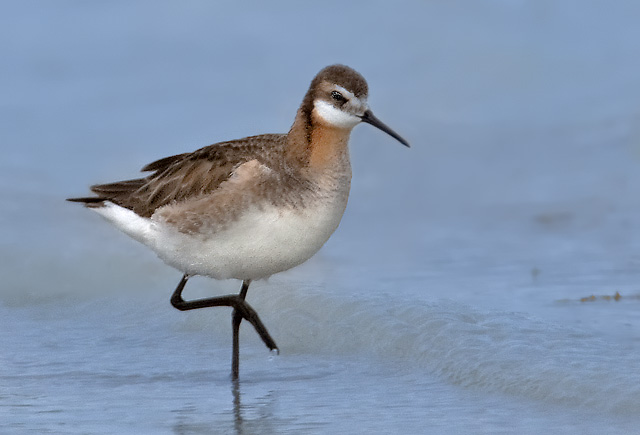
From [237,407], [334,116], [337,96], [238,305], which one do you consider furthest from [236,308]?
[337,96]

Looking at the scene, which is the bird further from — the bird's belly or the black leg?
the black leg

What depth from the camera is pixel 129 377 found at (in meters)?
10.4

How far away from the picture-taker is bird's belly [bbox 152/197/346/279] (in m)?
9.91

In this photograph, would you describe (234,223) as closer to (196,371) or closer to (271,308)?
(196,371)

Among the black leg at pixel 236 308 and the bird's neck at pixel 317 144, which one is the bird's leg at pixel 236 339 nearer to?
the black leg at pixel 236 308

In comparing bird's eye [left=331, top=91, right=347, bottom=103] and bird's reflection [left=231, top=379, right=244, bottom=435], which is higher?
bird's eye [left=331, top=91, right=347, bottom=103]

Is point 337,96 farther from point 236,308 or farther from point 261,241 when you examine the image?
point 236,308

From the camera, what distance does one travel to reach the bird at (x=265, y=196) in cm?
995

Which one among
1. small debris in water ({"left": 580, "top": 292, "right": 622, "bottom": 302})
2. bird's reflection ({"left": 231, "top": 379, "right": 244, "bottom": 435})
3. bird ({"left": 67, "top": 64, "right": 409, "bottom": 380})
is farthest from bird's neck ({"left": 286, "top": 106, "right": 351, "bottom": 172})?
small debris in water ({"left": 580, "top": 292, "right": 622, "bottom": 302})

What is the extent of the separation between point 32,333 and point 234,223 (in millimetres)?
2768

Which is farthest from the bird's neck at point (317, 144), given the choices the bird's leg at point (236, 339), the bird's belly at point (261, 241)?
the bird's leg at point (236, 339)

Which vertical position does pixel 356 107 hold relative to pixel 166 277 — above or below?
above

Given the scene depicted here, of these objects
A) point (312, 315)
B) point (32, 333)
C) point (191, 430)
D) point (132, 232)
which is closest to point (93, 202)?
point (132, 232)

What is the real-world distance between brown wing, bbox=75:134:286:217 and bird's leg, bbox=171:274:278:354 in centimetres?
71
